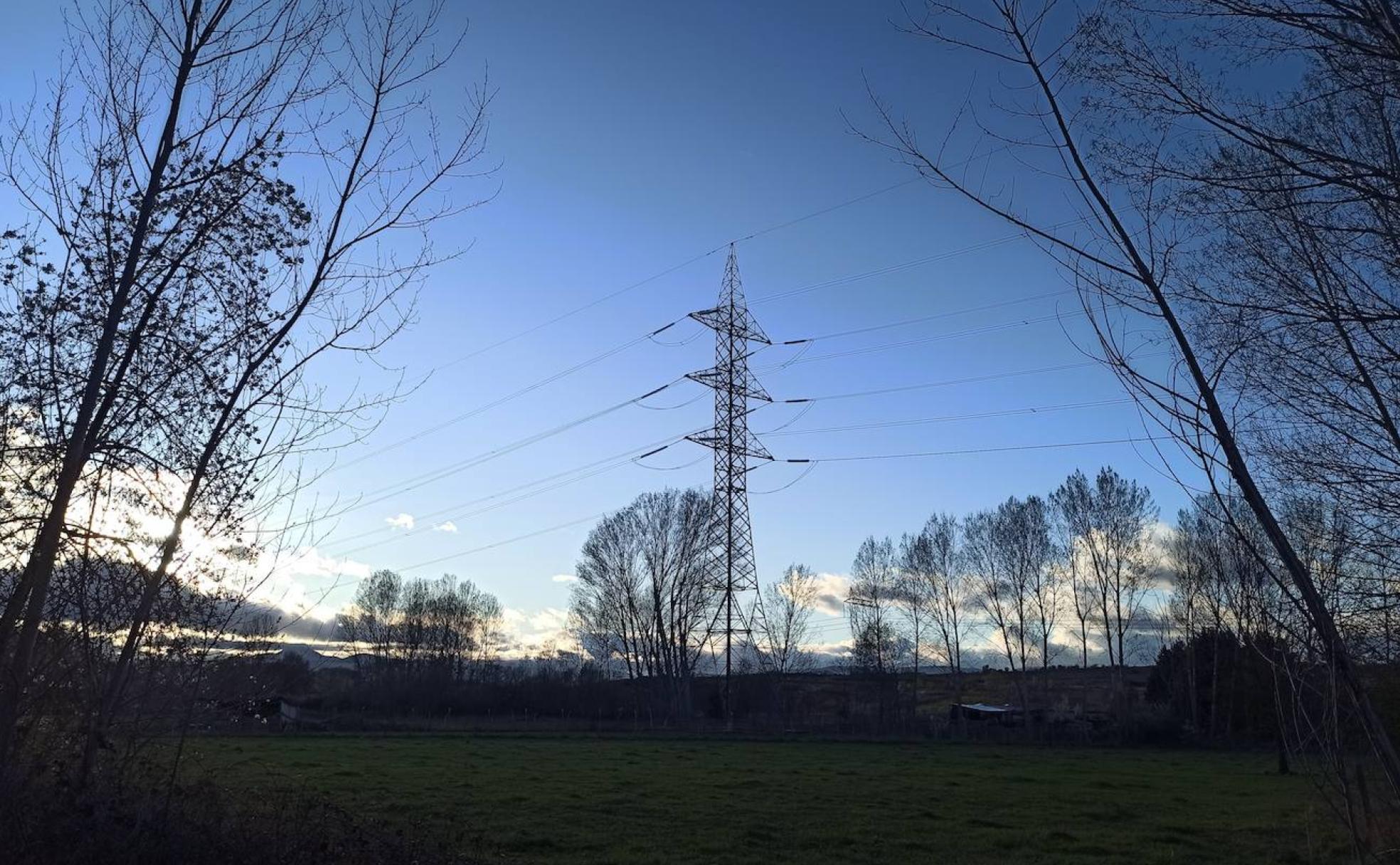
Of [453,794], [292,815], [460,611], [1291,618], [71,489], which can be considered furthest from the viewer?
[460,611]

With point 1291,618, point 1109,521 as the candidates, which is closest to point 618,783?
point 1291,618

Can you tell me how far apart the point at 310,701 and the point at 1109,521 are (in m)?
48.7

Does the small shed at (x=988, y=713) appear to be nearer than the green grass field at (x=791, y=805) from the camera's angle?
No

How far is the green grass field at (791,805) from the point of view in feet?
41.2

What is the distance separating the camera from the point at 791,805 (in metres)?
17.2

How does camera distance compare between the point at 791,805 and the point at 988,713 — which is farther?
the point at 988,713

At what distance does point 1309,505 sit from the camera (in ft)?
25.4

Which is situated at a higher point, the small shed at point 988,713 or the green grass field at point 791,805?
the green grass field at point 791,805

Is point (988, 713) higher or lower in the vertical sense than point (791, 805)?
lower

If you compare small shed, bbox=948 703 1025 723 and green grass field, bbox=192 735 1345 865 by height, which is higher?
green grass field, bbox=192 735 1345 865

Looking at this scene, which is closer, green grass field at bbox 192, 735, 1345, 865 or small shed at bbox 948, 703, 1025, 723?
green grass field at bbox 192, 735, 1345, 865

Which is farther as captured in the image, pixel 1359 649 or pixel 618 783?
pixel 618 783

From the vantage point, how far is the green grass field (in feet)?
41.2

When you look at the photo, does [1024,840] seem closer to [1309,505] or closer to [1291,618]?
[1309,505]
